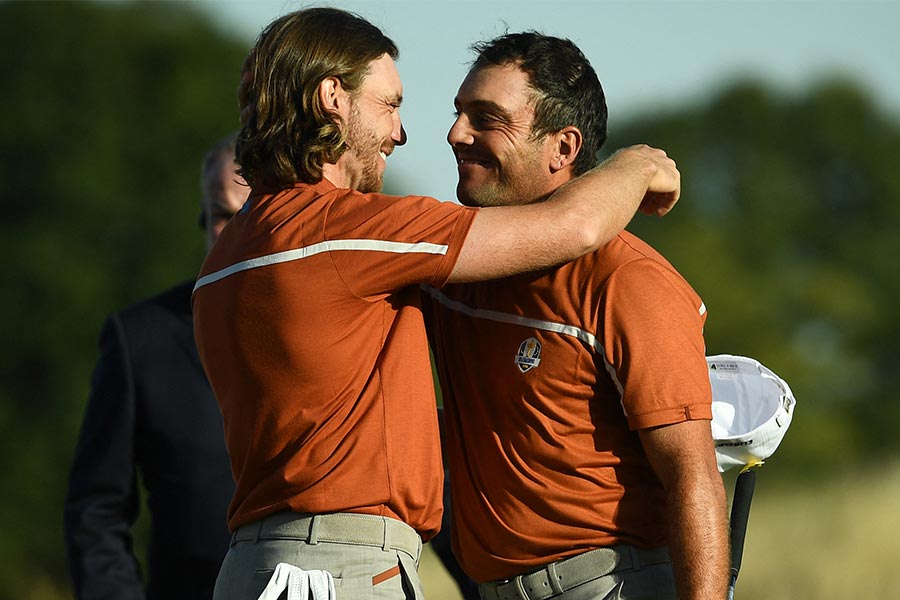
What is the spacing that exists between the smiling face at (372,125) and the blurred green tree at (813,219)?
128ft

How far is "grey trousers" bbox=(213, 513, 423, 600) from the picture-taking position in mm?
3500

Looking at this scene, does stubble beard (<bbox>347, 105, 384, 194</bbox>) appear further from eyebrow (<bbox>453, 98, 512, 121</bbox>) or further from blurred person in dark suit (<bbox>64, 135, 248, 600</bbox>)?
blurred person in dark suit (<bbox>64, 135, 248, 600</bbox>)

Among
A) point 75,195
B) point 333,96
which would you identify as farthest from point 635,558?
point 75,195

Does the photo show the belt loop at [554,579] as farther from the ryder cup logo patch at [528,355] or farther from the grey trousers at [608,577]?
the ryder cup logo patch at [528,355]

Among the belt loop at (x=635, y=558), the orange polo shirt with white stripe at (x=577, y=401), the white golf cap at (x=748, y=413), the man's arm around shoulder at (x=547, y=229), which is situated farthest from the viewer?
the white golf cap at (x=748, y=413)

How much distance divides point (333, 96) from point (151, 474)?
2224 mm

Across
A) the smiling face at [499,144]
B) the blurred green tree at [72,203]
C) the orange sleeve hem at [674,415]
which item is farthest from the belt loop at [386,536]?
the blurred green tree at [72,203]

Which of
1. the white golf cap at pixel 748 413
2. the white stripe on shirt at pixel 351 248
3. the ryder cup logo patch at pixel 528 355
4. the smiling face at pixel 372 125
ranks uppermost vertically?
the smiling face at pixel 372 125

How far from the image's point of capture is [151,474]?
539 centimetres

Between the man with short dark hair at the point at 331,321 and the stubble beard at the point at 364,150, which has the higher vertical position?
the stubble beard at the point at 364,150

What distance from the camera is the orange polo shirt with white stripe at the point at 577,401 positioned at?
3680 millimetres

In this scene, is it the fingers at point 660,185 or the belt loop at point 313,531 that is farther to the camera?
the fingers at point 660,185

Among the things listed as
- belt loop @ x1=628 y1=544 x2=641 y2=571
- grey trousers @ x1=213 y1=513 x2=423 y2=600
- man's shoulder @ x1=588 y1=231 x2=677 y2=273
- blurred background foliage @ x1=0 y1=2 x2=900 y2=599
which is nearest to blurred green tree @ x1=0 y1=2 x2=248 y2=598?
blurred background foliage @ x1=0 y1=2 x2=900 y2=599

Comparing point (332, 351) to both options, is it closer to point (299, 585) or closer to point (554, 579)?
point (299, 585)
